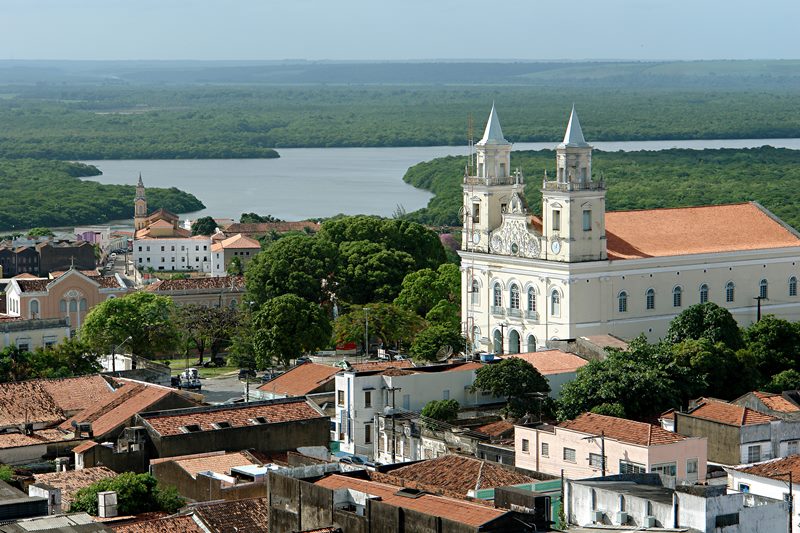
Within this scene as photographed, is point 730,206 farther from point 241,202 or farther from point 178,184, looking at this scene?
point 178,184

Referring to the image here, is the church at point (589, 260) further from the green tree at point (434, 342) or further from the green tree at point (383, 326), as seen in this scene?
the green tree at point (434, 342)

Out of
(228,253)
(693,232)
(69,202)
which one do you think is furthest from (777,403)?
(69,202)

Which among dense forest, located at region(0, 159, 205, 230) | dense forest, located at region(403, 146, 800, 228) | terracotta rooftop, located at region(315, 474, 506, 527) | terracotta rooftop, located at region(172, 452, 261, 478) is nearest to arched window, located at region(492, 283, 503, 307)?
terracotta rooftop, located at region(172, 452, 261, 478)

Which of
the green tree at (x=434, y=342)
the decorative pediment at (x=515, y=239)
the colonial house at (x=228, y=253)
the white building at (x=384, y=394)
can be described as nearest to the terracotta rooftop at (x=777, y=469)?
the white building at (x=384, y=394)

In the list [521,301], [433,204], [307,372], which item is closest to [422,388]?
[307,372]

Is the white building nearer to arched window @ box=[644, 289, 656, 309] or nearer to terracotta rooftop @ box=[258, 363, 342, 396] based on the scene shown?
terracotta rooftop @ box=[258, 363, 342, 396]
